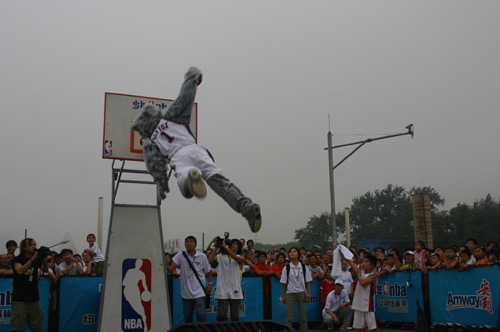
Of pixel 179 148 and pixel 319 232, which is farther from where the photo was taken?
pixel 319 232

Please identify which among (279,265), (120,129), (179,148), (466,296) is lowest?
(466,296)

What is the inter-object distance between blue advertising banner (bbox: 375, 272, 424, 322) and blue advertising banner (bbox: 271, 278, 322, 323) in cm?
148

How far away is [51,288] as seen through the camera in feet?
32.8

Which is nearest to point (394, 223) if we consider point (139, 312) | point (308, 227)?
point (308, 227)

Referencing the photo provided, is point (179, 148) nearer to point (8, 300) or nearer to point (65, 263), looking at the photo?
point (8, 300)

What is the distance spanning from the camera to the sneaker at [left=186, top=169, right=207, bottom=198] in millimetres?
4582

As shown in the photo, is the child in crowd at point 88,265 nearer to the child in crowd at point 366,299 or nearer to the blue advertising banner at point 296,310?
the blue advertising banner at point 296,310

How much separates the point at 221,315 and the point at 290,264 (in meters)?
2.23

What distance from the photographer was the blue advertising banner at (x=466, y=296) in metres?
9.51

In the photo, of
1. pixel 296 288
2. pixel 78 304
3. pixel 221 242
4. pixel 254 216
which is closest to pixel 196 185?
pixel 254 216

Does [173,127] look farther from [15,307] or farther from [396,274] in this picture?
[396,274]

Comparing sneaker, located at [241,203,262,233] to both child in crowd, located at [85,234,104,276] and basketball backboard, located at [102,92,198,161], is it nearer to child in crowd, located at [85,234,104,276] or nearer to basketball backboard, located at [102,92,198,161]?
basketball backboard, located at [102,92,198,161]

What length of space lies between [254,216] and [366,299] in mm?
4105

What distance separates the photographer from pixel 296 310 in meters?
11.9
